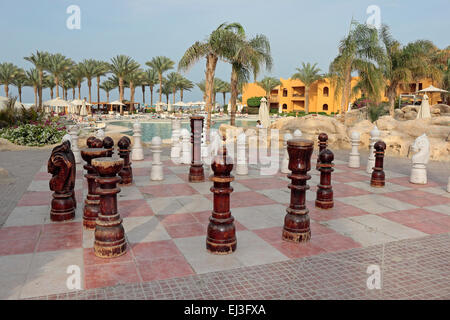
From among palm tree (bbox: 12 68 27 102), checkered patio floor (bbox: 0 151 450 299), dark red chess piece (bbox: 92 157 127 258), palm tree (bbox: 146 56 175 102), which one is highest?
palm tree (bbox: 146 56 175 102)

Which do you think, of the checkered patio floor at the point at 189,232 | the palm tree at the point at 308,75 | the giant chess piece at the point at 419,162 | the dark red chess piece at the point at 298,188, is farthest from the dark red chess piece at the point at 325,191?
the palm tree at the point at 308,75

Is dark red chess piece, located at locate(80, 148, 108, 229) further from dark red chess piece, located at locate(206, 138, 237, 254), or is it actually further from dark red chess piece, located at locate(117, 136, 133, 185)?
dark red chess piece, located at locate(117, 136, 133, 185)

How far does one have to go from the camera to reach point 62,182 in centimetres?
450

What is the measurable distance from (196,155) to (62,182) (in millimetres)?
3016

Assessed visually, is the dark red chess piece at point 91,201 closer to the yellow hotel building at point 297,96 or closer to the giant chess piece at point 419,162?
the giant chess piece at point 419,162

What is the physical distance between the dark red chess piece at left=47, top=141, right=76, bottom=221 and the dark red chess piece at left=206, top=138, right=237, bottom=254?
2.02m

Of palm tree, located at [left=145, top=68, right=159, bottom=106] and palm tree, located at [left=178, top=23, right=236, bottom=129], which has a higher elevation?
palm tree, located at [left=145, top=68, right=159, bottom=106]

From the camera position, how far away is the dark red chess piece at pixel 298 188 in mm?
3854

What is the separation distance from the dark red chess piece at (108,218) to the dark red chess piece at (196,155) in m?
3.41

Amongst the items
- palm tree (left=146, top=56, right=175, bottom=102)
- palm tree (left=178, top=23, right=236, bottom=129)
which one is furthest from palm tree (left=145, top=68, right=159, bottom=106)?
palm tree (left=178, top=23, right=236, bottom=129)

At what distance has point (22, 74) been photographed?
5094 cm

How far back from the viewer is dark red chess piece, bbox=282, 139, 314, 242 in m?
3.85
